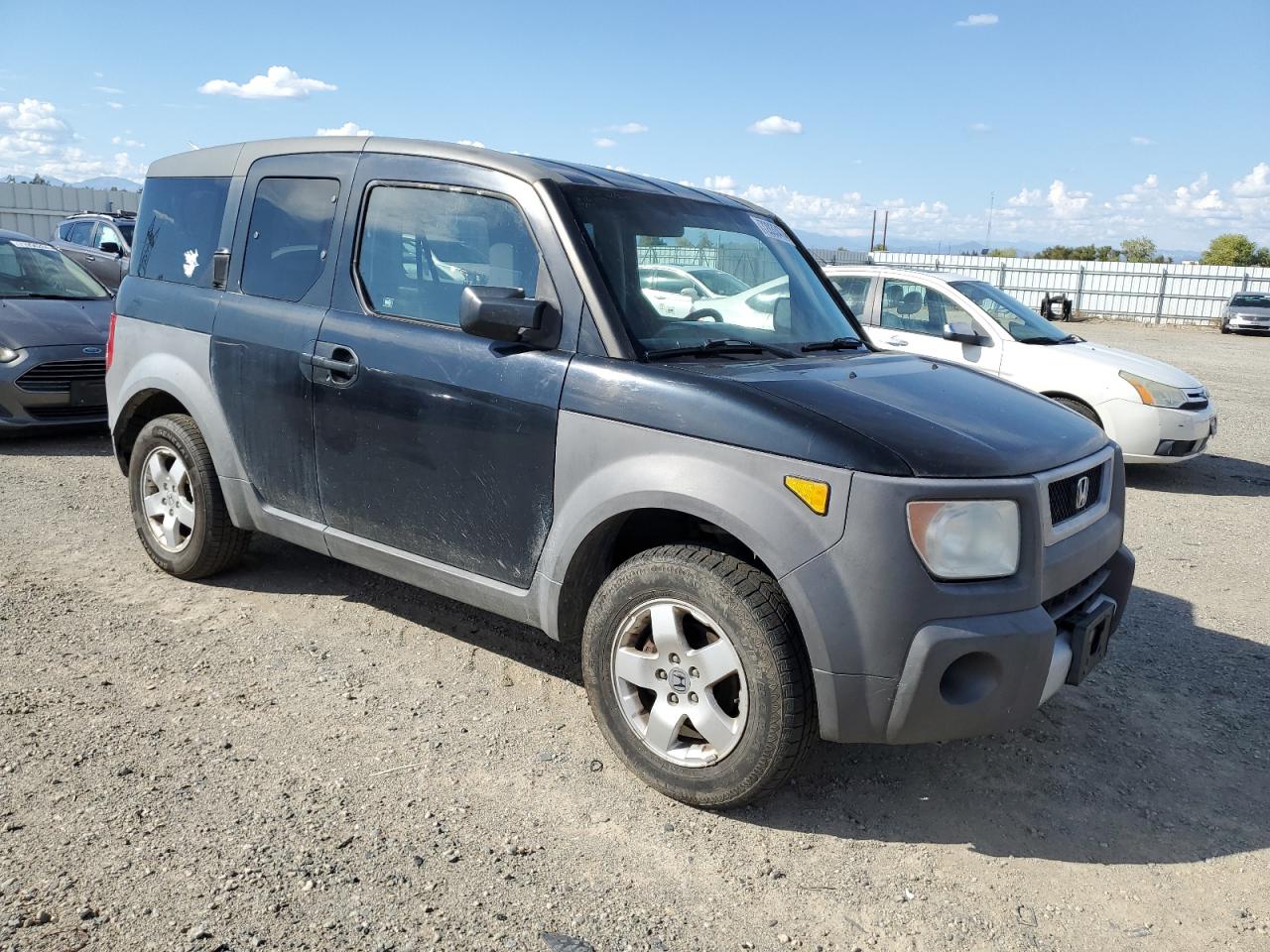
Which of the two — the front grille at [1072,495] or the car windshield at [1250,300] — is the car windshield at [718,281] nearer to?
the front grille at [1072,495]

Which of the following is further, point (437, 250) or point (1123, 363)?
point (1123, 363)

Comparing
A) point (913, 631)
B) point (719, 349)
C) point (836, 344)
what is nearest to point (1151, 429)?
point (836, 344)

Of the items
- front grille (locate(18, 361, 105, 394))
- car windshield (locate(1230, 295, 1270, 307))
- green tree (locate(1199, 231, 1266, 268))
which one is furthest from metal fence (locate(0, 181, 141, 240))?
green tree (locate(1199, 231, 1266, 268))

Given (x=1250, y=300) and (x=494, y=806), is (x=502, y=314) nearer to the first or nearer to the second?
(x=494, y=806)

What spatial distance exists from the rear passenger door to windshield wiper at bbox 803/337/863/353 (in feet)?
6.32

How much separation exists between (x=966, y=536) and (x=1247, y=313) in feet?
108

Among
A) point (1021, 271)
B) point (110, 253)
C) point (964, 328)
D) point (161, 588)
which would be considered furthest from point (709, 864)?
point (1021, 271)

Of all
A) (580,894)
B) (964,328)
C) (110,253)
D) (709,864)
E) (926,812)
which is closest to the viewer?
(580,894)

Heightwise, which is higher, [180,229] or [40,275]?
[180,229]

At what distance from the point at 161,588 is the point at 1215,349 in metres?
26.2

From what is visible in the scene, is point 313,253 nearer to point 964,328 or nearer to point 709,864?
point 709,864

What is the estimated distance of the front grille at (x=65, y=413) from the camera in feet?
26.1

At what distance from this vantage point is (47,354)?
26.0ft

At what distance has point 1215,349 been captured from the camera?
81.5ft
